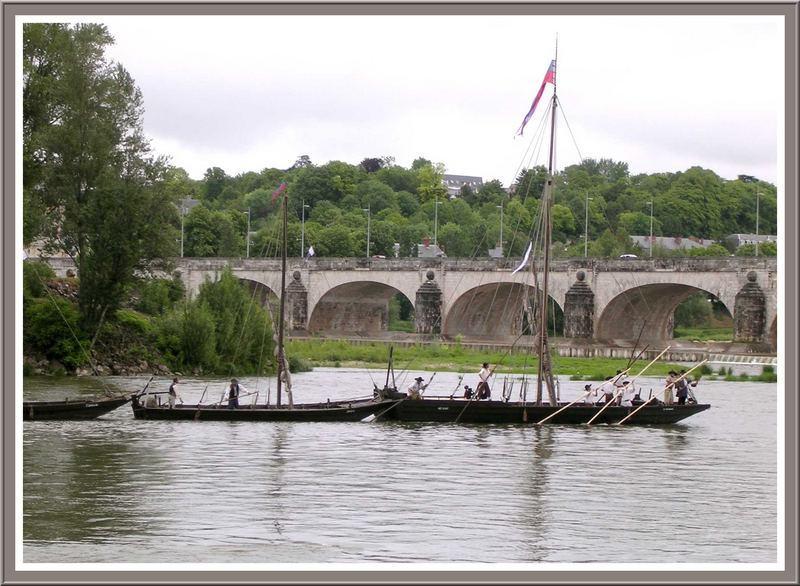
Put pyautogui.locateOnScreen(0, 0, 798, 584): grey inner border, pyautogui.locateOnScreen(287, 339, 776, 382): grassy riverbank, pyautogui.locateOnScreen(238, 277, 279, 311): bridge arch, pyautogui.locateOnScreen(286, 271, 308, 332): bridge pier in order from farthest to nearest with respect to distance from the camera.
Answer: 1. pyautogui.locateOnScreen(286, 271, 308, 332): bridge pier
2. pyautogui.locateOnScreen(238, 277, 279, 311): bridge arch
3. pyautogui.locateOnScreen(287, 339, 776, 382): grassy riverbank
4. pyautogui.locateOnScreen(0, 0, 798, 584): grey inner border

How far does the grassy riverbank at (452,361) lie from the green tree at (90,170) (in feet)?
53.7

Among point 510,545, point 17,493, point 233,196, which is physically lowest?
point 510,545

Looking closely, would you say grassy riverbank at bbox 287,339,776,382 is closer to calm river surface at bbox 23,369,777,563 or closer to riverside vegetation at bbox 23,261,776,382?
riverside vegetation at bbox 23,261,776,382

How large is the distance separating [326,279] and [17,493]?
8022cm

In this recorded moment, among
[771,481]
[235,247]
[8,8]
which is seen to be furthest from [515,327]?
[8,8]

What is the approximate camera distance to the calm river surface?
20.6 m

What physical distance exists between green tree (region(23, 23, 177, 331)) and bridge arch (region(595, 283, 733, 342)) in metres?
33.5

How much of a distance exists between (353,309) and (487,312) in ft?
42.0

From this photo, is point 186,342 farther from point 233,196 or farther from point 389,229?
point 233,196

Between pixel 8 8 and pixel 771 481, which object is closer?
pixel 8 8

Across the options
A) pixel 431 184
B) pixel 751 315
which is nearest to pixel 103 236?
pixel 751 315

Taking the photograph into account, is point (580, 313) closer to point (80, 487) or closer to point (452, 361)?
point (452, 361)

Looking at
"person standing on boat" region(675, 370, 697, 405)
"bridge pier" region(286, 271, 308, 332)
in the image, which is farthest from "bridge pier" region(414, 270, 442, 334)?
"person standing on boat" region(675, 370, 697, 405)

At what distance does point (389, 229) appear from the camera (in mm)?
130000
